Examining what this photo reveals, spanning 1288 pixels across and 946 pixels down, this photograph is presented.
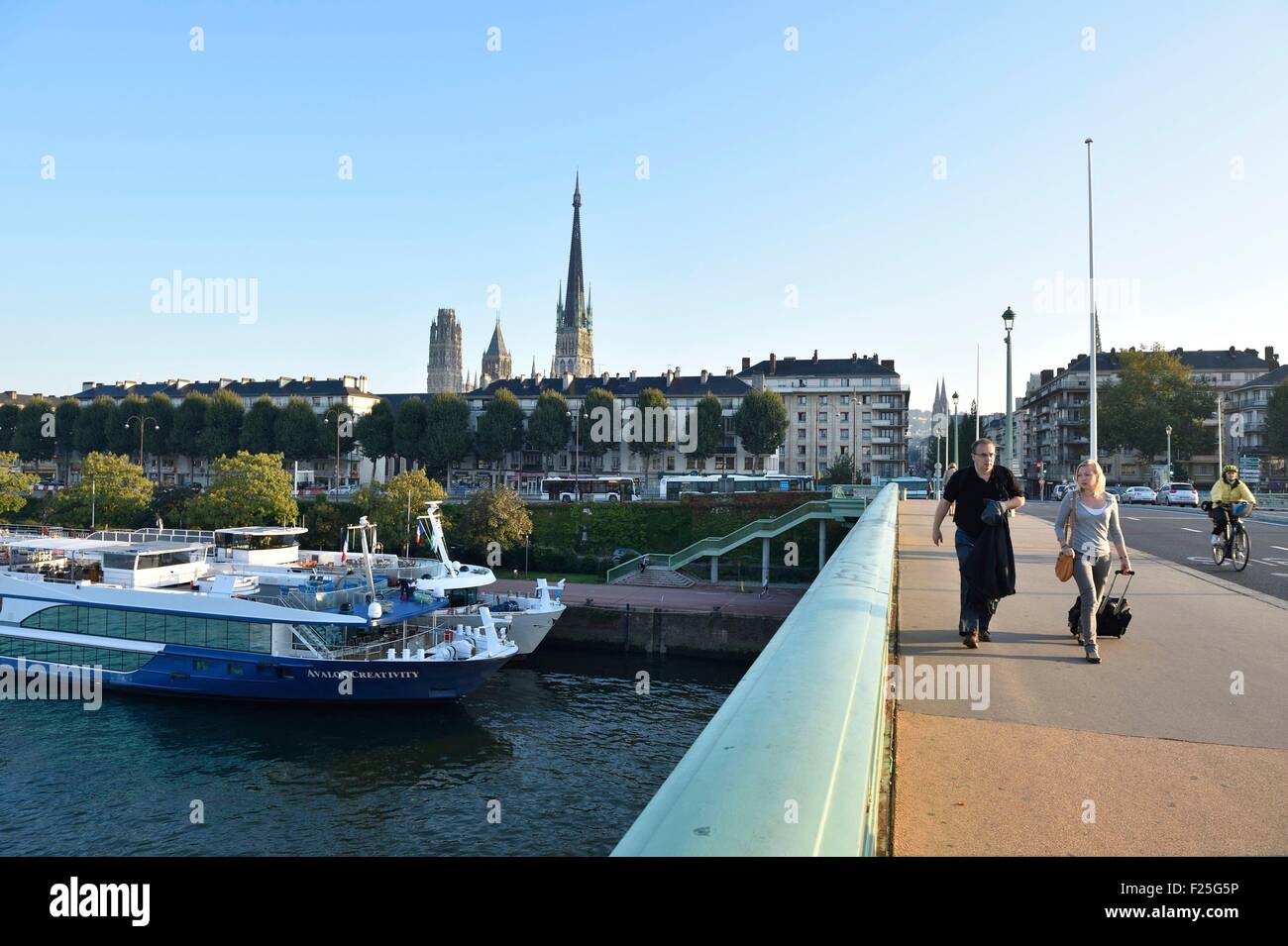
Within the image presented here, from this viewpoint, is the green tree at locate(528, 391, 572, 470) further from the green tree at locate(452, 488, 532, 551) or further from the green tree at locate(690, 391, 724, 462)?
the green tree at locate(452, 488, 532, 551)

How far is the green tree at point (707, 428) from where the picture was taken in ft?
306

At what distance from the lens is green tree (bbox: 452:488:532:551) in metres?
54.2

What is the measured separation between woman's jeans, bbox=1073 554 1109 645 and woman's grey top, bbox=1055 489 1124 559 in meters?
0.10

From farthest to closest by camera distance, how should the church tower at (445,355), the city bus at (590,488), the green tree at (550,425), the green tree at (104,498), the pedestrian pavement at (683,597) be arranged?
1. the church tower at (445,355)
2. the green tree at (550,425)
3. the city bus at (590,488)
4. the green tree at (104,498)
5. the pedestrian pavement at (683,597)

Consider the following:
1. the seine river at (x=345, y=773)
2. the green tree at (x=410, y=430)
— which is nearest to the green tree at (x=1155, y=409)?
the seine river at (x=345, y=773)

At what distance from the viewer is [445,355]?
188m

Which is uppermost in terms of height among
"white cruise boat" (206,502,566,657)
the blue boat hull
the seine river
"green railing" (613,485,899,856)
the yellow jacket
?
the yellow jacket

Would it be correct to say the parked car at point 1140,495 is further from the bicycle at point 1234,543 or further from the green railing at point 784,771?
the green railing at point 784,771

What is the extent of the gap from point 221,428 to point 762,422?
6019 centimetres

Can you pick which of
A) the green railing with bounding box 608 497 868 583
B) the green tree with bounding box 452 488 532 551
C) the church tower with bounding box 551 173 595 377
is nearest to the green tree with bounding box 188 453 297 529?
the green tree with bounding box 452 488 532 551

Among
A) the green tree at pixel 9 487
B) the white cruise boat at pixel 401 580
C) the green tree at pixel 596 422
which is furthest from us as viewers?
the green tree at pixel 596 422

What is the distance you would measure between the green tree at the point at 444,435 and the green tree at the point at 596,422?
43.0 ft
